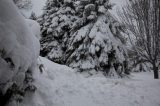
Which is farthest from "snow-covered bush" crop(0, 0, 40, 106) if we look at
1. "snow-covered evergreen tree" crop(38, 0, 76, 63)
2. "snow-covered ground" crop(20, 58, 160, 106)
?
"snow-covered evergreen tree" crop(38, 0, 76, 63)

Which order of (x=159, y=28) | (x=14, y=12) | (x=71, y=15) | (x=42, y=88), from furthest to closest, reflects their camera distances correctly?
(x=71, y=15) → (x=159, y=28) → (x=42, y=88) → (x=14, y=12)

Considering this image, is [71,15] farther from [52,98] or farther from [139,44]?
[52,98]

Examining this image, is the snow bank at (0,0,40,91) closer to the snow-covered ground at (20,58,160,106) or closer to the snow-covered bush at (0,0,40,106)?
the snow-covered bush at (0,0,40,106)

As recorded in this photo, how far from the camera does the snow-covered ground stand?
4363 millimetres

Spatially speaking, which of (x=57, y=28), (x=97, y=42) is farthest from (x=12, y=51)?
(x=57, y=28)

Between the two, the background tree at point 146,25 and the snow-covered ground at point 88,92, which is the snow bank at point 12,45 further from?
the background tree at point 146,25

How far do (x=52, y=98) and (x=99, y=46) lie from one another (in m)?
5.79

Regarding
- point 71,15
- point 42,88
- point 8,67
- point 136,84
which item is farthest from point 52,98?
point 71,15

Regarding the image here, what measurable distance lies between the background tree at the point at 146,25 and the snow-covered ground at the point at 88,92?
73.6 inches

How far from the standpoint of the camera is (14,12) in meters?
3.08

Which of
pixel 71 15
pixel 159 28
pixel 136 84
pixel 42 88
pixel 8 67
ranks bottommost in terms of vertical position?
pixel 136 84

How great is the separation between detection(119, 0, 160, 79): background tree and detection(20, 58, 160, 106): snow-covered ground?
73.6 inches

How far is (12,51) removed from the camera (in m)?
2.91

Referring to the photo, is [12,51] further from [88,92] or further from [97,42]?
[97,42]
